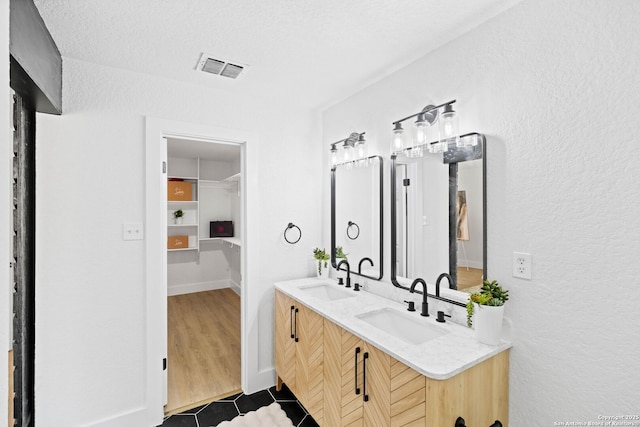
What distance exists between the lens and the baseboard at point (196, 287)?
523cm

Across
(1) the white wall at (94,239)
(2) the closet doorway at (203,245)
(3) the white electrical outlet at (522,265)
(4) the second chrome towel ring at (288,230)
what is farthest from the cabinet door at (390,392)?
(2) the closet doorway at (203,245)

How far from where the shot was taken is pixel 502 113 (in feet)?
5.03

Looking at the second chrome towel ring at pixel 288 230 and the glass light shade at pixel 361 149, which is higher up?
the glass light shade at pixel 361 149

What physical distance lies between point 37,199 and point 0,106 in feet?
5.74

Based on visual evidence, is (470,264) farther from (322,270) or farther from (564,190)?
(322,270)

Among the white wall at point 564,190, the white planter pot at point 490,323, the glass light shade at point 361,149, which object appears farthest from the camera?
the glass light shade at point 361,149

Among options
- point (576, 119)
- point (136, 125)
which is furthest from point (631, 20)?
point (136, 125)

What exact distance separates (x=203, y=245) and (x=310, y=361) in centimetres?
394

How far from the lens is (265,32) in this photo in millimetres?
1719

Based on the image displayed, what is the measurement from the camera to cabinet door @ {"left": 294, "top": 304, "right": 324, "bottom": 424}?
6.44ft

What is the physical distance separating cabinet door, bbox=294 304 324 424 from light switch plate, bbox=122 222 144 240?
1.15 meters

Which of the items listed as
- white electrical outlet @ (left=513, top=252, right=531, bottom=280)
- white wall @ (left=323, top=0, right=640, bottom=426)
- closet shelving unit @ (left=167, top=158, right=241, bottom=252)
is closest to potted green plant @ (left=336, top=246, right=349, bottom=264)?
white wall @ (left=323, top=0, right=640, bottom=426)

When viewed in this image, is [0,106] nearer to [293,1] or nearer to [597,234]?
[293,1]

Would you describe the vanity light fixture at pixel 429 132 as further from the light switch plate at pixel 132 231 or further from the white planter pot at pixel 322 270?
the light switch plate at pixel 132 231
